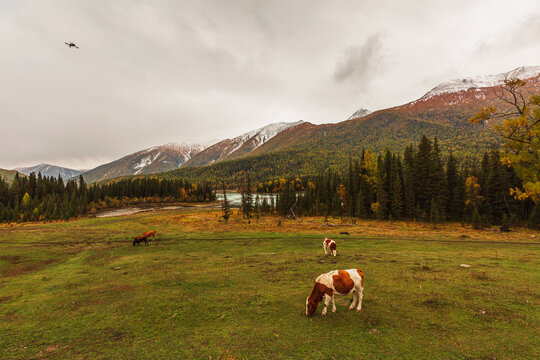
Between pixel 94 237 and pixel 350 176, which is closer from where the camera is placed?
pixel 94 237

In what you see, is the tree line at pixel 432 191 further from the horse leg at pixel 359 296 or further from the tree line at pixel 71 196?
the tree line at pixel 71 196

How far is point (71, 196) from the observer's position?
105812mm

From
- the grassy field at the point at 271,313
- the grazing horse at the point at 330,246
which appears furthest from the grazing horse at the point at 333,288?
the grazing horse at the point at 330,246

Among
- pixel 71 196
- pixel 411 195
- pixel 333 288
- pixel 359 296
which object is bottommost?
pixel 359 296

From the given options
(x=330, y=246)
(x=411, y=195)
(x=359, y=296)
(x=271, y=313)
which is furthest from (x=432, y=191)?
(x=271, y=313)

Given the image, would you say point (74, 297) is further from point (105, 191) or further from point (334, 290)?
point (105, 191)

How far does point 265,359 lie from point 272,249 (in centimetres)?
2062

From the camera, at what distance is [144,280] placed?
50.1 feet

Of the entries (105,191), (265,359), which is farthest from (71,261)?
(105,191)

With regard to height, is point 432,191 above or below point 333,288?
above

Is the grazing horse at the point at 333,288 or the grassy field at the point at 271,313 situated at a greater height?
the grazing horse at the point at 333,288

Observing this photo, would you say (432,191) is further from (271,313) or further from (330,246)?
(271,313)

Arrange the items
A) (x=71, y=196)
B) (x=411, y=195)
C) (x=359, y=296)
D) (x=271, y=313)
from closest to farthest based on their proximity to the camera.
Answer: (x=359, y=296) → (x=271, y=313) → (x=411, y=195) → (x=71, y=196)

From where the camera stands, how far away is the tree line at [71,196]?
7838 cm
